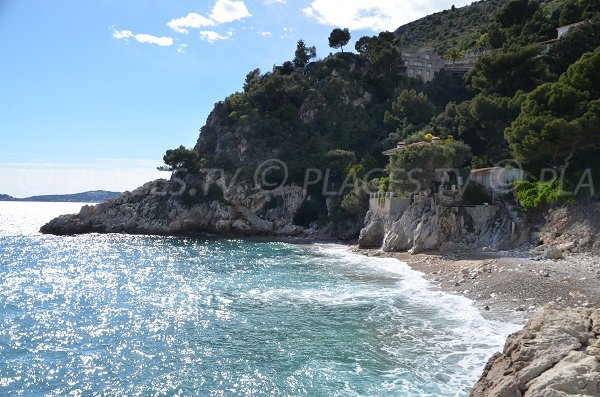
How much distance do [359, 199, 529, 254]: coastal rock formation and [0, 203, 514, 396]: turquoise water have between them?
565 centimetres

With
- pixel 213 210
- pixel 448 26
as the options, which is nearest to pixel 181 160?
pixel 213 210

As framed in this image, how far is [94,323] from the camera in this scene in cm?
1916

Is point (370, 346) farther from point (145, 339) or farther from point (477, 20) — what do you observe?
point (477, 20)

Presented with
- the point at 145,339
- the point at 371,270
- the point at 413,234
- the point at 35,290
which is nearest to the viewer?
the point at 145,339

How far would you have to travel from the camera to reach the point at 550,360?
306 inches

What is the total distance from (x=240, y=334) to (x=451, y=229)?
24.2m

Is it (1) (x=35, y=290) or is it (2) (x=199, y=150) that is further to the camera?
(2) (x=199, y=150)

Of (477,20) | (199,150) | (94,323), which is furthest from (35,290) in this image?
(477,20)

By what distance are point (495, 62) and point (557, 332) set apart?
43.8 meters

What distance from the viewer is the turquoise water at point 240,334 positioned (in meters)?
12.7

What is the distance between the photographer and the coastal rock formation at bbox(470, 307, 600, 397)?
7.13 m

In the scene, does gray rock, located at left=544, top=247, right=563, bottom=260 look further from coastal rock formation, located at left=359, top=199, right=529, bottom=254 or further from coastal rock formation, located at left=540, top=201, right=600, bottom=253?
coastal rock formation, located at left=359, top=199, right=529, bottom=254

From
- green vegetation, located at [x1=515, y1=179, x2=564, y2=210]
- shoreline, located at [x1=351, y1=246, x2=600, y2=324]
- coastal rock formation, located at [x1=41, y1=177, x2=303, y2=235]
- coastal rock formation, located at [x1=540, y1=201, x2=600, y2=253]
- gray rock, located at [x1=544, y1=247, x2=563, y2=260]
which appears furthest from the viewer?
coastal rock formation, located at [x1=41, y1=177, x2=303, y2=235]

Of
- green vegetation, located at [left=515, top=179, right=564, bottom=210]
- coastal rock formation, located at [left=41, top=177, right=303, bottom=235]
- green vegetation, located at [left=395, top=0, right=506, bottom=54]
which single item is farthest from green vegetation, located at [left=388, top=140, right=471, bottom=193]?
green vegetation, located at [left=395, top=0, right=506, bottom=54]
